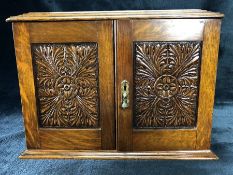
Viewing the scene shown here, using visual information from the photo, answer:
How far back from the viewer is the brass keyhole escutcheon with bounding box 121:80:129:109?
1455mm

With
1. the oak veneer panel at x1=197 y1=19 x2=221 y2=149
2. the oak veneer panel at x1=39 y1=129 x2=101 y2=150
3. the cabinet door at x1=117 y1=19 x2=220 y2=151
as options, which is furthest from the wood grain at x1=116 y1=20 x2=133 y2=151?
the oak veneer panel at x1=197 y1=19 x2=221 y2=149

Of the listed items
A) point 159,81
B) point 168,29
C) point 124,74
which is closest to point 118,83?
point 124,74

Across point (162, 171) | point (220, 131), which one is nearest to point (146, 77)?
point (162, 171)

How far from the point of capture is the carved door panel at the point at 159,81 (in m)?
1.39

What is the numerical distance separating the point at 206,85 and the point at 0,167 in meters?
0.90

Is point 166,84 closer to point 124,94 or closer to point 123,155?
point 124,94

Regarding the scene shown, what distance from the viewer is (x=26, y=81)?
4.85ft

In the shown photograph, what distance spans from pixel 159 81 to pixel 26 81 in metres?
0.54

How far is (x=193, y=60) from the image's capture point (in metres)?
1.44

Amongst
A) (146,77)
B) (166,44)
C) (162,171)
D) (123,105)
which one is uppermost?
(166,44)

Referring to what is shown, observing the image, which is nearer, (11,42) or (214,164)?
(214,164)

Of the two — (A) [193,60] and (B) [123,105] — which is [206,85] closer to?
(A) [193,60]

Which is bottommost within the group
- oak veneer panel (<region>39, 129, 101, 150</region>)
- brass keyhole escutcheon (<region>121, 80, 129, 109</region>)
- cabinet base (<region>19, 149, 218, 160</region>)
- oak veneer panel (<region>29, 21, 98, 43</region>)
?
cabinet base (<region>19, 149, 218, 160</region>)

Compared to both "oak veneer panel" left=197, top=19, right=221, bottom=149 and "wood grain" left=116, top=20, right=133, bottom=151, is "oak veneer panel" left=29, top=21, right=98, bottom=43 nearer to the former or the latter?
"wood grain" left=116, top=20, right=133, bottom=151
